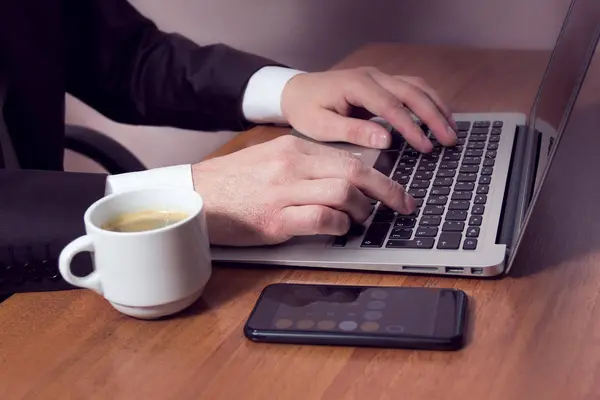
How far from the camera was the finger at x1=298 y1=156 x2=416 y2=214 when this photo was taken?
689 millimetres

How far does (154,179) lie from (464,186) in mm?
313

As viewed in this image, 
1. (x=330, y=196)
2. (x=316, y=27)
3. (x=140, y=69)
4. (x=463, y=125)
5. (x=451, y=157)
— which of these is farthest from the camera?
(x=316, y=27)

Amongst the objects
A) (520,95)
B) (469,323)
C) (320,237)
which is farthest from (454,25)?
(469,323)

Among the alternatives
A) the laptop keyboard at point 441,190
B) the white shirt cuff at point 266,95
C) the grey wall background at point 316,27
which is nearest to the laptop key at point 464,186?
the laptop keyboard at point 441,190

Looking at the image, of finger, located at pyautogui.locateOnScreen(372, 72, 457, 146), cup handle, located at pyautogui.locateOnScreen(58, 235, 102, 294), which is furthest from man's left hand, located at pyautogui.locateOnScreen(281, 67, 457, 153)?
cup handle, located at pyautogui.locateOnScreen(58, 235, 102, 294)

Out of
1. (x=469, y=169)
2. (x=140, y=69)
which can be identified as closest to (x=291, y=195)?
(x=469, y=169)

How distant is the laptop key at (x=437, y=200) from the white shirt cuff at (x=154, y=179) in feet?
0.76

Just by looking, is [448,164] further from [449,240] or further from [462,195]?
[449,240]

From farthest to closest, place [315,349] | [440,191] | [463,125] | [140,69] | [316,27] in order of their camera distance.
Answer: [316,27] → [140,69] → [463,125] → [440,191] → [315,349]

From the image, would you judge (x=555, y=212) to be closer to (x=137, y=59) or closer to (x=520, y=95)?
(x=520, y=95)

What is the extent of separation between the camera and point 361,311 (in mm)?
593

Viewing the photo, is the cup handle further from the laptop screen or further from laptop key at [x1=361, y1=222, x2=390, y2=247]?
the laptop screen

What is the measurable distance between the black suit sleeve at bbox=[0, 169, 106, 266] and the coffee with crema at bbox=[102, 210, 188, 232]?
0.27ft

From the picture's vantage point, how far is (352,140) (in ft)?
3.08
